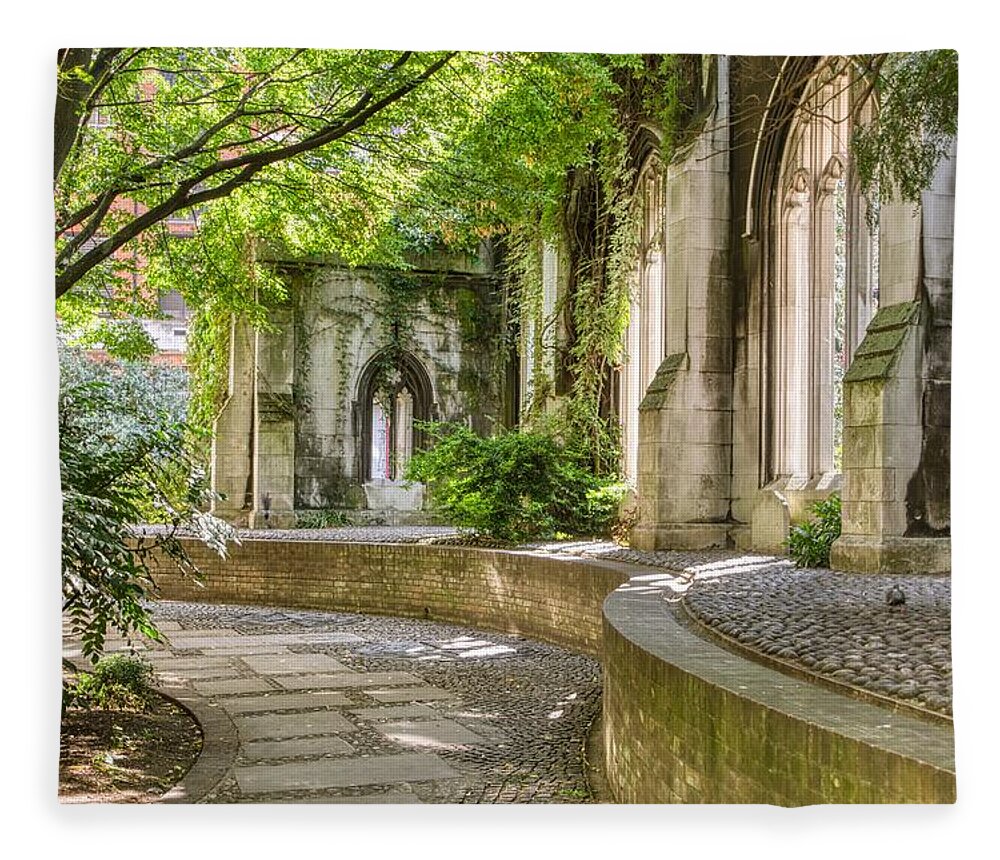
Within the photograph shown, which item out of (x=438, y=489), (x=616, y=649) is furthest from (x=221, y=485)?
(x=616, y=649)

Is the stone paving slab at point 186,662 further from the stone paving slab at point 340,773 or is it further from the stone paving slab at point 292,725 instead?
Result: the stone paving slab at point 340,773

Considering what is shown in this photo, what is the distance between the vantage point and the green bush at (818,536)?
5.95 metres

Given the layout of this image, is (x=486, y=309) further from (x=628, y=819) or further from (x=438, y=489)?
(x=628, y=819)

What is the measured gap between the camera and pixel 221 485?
581 cm

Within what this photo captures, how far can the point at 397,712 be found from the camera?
5523mm

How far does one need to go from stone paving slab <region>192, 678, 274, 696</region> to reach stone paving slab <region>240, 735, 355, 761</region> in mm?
857

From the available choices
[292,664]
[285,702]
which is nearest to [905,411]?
[285,702]

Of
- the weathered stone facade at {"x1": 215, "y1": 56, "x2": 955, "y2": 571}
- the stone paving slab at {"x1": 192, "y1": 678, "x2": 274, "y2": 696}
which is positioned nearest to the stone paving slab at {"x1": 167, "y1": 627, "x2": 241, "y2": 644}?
the stone paving slab at {"x1": 192, "y1": 678, "x2": 274, "y2": 696}

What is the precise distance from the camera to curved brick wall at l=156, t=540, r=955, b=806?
3.04 meters

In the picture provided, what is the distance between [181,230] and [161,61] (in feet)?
2.73

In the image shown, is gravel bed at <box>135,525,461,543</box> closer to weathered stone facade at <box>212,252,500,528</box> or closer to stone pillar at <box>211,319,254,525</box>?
weathered stone facade at <box>212,252,500,528</box>

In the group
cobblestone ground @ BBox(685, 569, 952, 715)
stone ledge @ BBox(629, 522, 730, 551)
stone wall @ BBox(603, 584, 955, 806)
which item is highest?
stone ledge @ BBox(629, 522, 730, 551)
